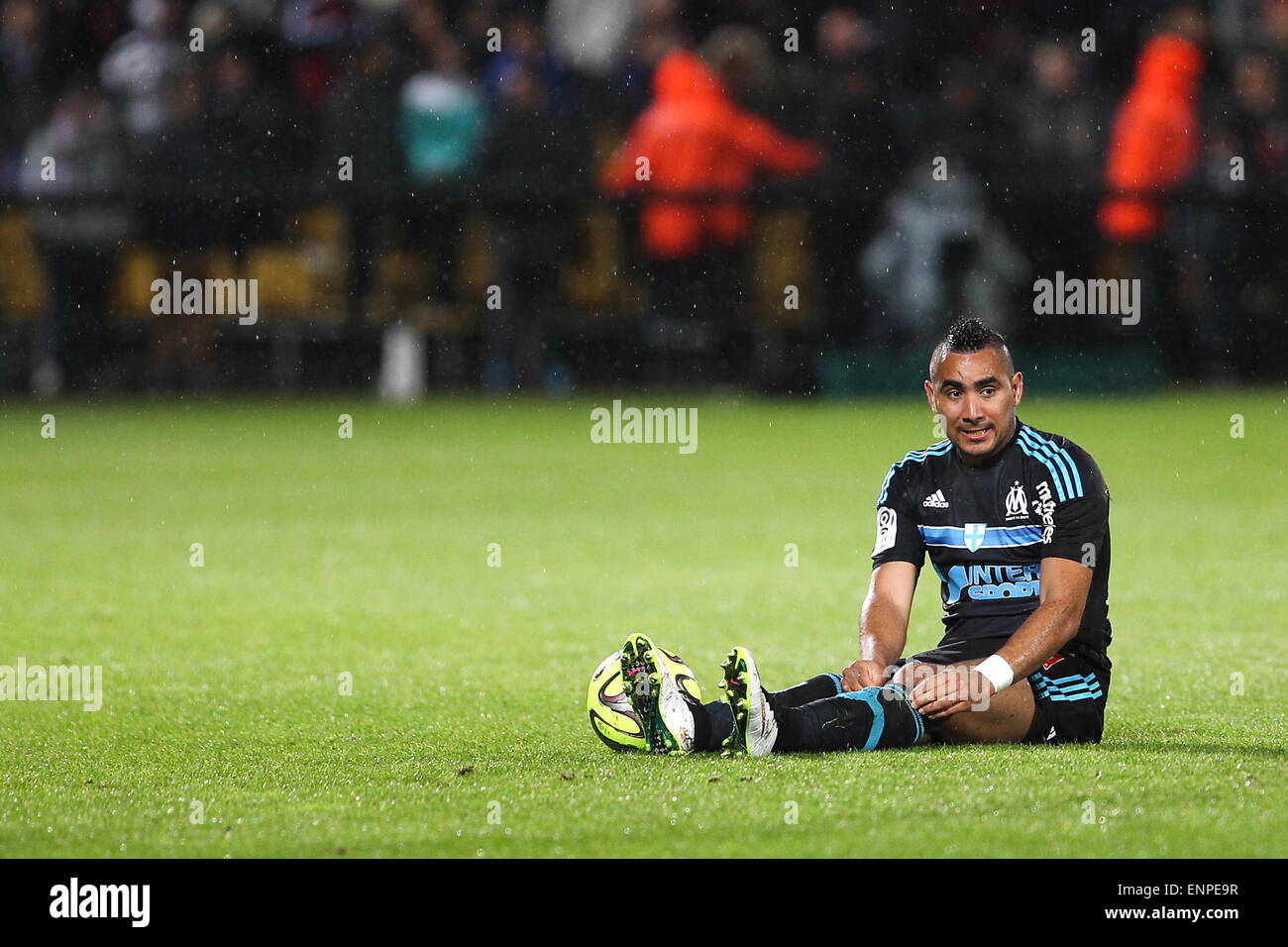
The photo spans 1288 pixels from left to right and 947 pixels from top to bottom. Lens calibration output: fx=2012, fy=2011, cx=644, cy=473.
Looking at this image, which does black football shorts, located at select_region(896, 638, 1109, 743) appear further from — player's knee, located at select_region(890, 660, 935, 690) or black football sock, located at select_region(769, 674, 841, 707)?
black football sock, located at select_region(769, 674, 841, 707)

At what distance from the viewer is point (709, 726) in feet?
18.2

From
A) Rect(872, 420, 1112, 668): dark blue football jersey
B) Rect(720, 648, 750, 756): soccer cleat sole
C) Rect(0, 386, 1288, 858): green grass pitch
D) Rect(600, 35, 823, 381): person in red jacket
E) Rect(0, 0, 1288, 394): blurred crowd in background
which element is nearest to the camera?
Rect(0, 386, 1288, 858): green grass pitch

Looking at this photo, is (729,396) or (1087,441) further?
(729,396)

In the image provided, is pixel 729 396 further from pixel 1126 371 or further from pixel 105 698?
pixel 105 698

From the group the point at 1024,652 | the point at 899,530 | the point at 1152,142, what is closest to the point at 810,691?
the point at 899,530

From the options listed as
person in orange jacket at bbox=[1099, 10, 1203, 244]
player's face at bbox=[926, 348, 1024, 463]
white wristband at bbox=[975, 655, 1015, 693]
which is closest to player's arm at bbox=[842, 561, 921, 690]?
white wristband at bbox=[975, 655, 1015, 693]

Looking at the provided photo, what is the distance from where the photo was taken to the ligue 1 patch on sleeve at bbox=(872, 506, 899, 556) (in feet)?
19.3

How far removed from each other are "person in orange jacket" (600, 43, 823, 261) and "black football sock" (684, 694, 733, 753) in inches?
433

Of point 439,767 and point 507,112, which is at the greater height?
point 507,112

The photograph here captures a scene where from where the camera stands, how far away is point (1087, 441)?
14172 millimetres

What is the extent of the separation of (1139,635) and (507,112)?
9876 mm

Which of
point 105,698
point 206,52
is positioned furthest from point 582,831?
point 206,52

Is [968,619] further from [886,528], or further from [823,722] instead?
[823,722]

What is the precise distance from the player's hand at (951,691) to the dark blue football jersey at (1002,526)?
36 centimetres
